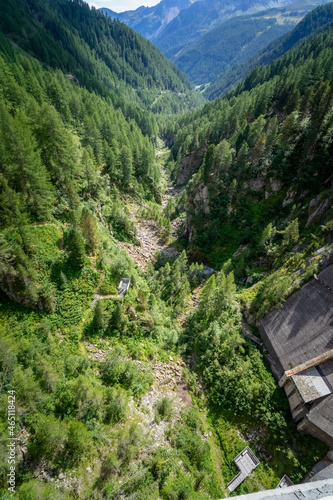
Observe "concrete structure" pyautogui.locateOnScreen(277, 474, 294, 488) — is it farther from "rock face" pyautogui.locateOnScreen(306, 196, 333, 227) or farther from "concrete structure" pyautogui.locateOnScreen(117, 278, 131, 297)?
"rock face" pyautogui.locateOnScreen(306, 196, 333, 227)

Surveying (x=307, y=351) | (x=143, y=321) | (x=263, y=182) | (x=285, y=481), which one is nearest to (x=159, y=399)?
(x=143, y=321)

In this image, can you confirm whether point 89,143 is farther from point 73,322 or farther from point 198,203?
point 73,322

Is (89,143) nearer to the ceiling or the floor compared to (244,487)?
nearer to the ceiling

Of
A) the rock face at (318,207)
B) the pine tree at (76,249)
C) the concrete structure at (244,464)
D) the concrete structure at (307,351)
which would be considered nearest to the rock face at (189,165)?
the rock face at (318,207)

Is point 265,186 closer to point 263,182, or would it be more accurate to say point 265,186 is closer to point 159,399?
point 263,182

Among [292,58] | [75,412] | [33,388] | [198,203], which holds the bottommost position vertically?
[75,412]

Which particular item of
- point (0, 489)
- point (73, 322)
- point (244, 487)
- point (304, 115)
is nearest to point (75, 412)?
point (0, 489)
